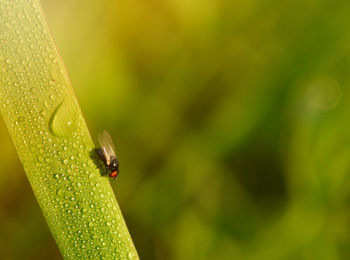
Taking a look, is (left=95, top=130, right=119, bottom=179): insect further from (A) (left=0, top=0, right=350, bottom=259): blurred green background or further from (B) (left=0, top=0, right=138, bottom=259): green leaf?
(A) (left=0, top=0, right=350, bottom=259): blurred green background

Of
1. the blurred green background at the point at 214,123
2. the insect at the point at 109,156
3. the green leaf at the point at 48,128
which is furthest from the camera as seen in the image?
the blurred green background at the point at 214,123

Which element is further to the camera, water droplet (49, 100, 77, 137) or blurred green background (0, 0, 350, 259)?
blurred green background (0, 0, 350, 259)

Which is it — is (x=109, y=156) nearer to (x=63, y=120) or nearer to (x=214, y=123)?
(x=63, y=120)

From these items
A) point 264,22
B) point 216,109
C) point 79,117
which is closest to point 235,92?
point 216,109

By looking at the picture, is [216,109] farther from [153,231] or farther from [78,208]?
[78,208]

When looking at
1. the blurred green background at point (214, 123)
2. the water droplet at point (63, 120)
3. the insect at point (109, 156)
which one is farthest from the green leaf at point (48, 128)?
the blurred green background at point (214, 123)

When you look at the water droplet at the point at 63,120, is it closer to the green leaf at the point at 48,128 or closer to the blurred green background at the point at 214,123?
the green leaf at the point at 48,128

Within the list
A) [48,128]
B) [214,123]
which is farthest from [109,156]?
[214,123]

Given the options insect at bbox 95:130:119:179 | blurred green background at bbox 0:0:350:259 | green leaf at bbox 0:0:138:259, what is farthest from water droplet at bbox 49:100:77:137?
blurred green background at bbox 0:0:350:259
